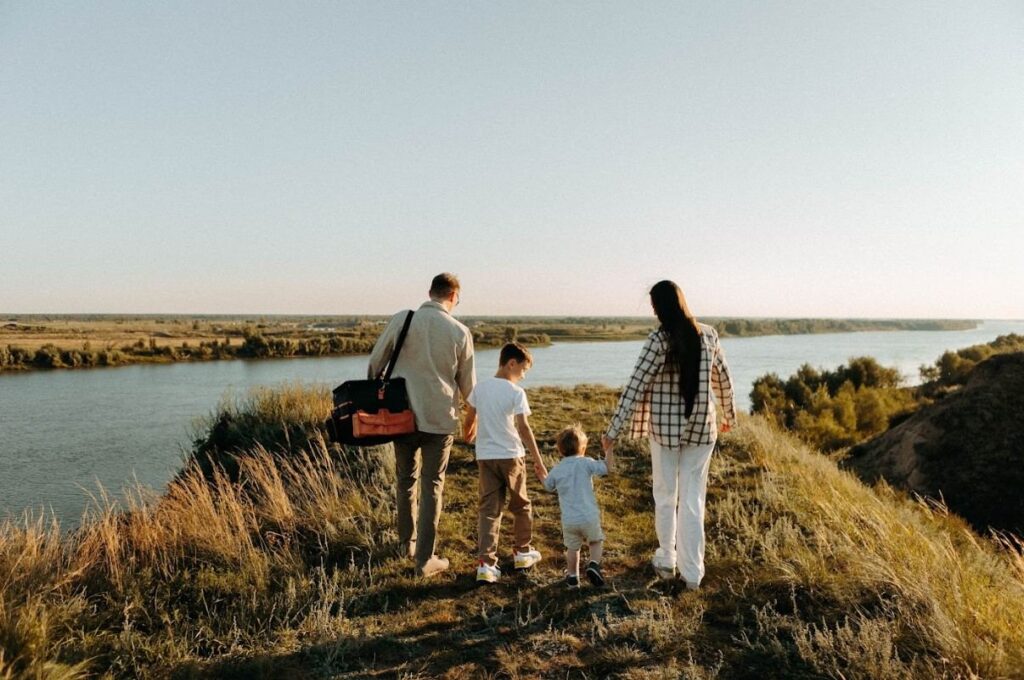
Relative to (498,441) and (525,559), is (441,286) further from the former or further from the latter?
(525,559)

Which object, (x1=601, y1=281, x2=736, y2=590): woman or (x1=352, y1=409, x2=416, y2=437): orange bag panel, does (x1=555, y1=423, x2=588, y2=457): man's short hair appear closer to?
(x1=601, y1=281, x2=736, y2=590): woman

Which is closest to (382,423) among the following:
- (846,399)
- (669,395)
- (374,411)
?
(374,411)

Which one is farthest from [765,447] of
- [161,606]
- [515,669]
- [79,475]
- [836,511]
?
[79,475]

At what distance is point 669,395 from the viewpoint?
144 inches

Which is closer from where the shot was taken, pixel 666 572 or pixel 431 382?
pixel 431 382

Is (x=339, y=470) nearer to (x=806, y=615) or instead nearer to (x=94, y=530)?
(x=94, y=530)

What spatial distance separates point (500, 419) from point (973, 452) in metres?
9.91

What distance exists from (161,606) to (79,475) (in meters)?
9.94

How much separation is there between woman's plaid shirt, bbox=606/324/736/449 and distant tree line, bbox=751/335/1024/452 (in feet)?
31.9

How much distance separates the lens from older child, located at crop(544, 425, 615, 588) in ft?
12.2

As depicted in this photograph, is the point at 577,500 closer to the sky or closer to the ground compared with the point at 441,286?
closer to the ground

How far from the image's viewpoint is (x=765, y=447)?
7.79 meters

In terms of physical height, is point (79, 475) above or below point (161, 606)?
below

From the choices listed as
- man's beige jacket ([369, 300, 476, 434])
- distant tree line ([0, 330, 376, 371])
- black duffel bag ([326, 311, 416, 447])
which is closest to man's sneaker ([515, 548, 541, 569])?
man's beige jacket ([369, 300, 476, 434])
